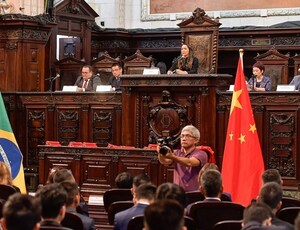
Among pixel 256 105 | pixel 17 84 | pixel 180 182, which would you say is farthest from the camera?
pixel 17 84

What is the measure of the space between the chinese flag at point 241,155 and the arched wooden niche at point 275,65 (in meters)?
5.71

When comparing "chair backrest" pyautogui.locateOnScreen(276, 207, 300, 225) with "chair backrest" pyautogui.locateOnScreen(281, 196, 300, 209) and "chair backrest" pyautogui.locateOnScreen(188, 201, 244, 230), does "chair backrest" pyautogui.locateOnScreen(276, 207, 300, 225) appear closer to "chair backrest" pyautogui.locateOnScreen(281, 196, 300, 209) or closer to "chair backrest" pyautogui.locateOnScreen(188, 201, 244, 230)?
"chair backrest" pyautogui.locateOnScreen(188, 201, 244, 230)

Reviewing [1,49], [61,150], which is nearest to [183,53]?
[61,150]

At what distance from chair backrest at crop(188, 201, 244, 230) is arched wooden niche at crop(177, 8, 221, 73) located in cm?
750

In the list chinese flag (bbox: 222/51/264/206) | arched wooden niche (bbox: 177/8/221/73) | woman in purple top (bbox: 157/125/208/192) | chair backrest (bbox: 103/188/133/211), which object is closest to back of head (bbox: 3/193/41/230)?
chair backrest (bbox: 103/188/133/211)

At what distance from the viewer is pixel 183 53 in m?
12.3

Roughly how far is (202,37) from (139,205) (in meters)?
8.61

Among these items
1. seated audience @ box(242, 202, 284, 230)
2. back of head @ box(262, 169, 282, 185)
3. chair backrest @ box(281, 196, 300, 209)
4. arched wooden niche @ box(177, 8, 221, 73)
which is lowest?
chair backrest @ box(281, 196, 300, 209)

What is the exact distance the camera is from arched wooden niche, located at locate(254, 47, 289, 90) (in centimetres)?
1503

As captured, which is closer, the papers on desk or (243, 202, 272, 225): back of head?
(243, 202, 272, 225): back of head

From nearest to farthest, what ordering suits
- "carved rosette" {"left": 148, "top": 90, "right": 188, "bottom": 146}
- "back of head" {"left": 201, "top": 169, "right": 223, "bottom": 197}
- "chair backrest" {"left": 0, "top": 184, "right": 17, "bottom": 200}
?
"back of head" {"left": 201, "top": 169, "right": 223, "bottom": 197}, "chair backrest" {"left": 0, "top": 184, "right": 17, "bottom": 200}, "carved rosette" {"left": 148, "top": 90, "right": 188, "bottom": 146}

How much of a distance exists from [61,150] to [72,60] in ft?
14.9

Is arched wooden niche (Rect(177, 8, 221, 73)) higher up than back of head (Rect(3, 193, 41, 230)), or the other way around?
arched wooden niche (Rect(177, 8, 221, 73))

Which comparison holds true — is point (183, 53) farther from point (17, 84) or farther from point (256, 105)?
point (17, 84)
